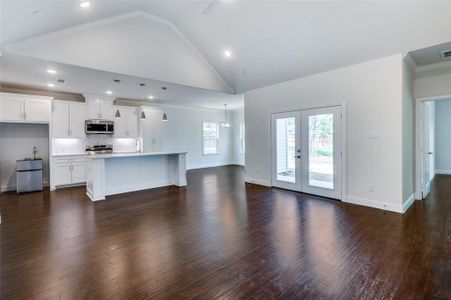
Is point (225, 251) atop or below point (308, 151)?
below

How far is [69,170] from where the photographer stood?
21.1ft

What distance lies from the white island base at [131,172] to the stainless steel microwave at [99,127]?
173cm

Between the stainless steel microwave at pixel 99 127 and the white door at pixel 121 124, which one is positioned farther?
the white door at pixel 121 124

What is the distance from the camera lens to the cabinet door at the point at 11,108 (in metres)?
5.48

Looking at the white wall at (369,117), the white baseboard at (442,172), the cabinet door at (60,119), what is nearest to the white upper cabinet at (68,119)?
the cabinet door at (60,119)

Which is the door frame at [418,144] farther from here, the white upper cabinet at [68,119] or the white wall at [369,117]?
the white upper cabinet at [68,119]

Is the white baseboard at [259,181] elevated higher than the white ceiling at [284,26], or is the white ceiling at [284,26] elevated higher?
the white ceiling at [284,26]

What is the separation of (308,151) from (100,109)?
6450mm

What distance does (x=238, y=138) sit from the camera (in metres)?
11.3

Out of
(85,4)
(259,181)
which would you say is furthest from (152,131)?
(85,4)

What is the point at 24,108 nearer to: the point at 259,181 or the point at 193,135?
the point at 193,135

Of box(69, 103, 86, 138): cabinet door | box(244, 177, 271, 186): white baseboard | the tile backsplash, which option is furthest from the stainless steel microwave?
box(244, 177, 271, 186): white baseboard

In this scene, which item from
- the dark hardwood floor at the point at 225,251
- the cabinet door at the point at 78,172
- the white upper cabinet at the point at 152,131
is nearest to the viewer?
the dark hardwood floor at the point at 225,251

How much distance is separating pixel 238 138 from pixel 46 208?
328 inches
